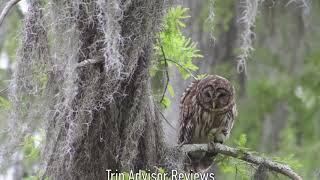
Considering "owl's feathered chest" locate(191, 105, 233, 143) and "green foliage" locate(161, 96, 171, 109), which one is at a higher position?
"green foliage" locate(161, 96, 171, 109)

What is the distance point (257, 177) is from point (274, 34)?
216 cm

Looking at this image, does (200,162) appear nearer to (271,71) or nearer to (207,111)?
(207,111)

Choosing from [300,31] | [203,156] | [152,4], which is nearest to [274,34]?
[300,31]

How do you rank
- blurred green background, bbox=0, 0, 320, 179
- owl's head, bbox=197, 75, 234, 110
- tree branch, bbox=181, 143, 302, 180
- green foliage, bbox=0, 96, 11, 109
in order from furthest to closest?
1. blurred green background, bbox=0, 0, 320, 179
2. owl's head, bbox=197, 75, 234, 110
3. tree branch, bbox=181, 143, 302, 180
4. green foliage, bbox=0, 96, 11, 109

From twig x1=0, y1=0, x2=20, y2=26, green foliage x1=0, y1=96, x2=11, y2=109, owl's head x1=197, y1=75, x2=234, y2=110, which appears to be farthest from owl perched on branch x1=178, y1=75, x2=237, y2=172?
twig x1=0, y1=0, x2=20, y2=26

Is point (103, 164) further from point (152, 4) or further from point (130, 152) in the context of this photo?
point (152, 4)

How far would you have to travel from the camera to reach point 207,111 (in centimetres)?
441

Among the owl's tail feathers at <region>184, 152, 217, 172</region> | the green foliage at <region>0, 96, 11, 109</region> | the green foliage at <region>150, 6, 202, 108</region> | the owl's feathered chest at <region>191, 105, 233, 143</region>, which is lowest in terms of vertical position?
the owl's tail feathers at <region>184, 152, 217, 172</region>

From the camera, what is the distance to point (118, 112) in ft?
11.1

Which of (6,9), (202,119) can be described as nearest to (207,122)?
(202,119)

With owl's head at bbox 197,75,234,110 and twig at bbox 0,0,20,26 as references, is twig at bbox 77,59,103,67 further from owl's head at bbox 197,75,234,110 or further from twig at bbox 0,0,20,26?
owl's head at bbox 197,75,234,110

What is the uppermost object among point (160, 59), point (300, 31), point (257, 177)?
point (300, 31)

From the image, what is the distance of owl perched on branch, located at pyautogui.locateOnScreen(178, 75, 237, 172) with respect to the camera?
14.0 feet

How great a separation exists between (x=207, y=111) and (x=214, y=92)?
→ 204mm
